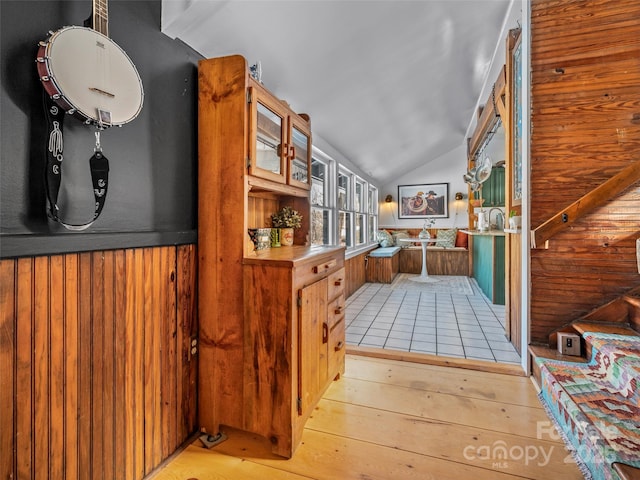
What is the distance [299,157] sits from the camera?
6.94 feet

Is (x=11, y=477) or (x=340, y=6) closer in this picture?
(x=11, y=477)

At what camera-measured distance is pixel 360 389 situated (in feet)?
6.48

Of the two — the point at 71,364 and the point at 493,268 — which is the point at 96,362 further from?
the point at 493,268

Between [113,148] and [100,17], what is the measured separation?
0.42 m

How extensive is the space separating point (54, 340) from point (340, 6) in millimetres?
2183

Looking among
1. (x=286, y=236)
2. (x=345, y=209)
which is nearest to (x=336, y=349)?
(x=286, y=236)

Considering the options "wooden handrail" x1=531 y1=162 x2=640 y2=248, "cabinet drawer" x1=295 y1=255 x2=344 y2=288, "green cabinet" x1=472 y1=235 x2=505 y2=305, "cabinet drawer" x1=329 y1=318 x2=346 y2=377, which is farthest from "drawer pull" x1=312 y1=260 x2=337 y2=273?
"green cabinet" x1=472 y1=235 x2=505 y2=305

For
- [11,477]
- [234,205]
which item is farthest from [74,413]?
[234,205]

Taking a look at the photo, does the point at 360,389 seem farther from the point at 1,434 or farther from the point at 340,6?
the point at 340,6

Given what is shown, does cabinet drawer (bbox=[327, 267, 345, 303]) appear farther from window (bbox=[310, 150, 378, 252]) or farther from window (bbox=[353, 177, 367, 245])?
window (bbox=[353, 177, 367, 245])

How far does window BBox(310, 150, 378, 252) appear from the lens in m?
3.91

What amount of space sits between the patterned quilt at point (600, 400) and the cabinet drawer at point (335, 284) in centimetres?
126

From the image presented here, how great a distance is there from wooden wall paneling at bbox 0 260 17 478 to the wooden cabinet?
728mm

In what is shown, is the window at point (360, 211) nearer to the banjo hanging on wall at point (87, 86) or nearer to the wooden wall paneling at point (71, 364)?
the banjo hanging on wall at point (87, 86)
